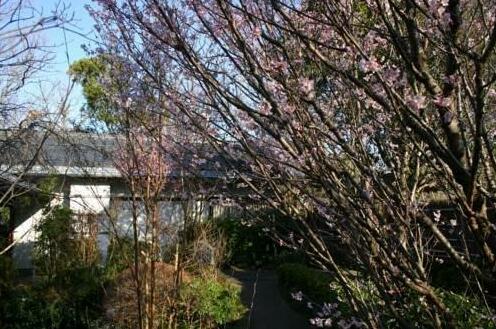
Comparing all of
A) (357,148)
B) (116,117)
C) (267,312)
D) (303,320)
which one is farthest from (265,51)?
(267,312)

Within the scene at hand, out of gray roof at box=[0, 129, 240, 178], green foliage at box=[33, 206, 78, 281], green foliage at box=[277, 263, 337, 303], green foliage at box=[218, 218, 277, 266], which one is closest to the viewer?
gray roof at box=[0, 129, 240, 178]

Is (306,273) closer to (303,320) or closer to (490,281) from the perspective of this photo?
(303,320)

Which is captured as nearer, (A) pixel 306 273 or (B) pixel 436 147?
(B) pixel 436 147

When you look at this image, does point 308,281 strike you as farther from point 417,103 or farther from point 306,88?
point 417,103

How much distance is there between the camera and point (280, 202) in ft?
7.50

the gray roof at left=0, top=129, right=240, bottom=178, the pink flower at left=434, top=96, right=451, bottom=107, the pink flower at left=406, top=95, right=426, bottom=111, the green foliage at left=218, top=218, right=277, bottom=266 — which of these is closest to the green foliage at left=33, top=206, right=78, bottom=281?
the gray roof at left=0, top=129, right=240, bottom=178

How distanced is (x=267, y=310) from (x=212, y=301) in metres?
1.90

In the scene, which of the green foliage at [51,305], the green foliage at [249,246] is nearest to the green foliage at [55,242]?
the green foliage at [51,305]

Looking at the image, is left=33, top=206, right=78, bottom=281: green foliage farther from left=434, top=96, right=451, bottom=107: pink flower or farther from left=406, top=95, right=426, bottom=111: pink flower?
left=434, top=96, right=451, bottom=107: pink flower

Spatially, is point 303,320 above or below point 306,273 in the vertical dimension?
below

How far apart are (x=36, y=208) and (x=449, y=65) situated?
1579 cm

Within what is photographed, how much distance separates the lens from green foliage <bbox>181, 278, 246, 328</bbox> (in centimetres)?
914

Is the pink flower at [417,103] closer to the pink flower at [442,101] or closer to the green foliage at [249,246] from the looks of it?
the pink flower at [442,101]

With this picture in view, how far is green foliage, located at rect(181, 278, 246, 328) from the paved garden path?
255 mm
